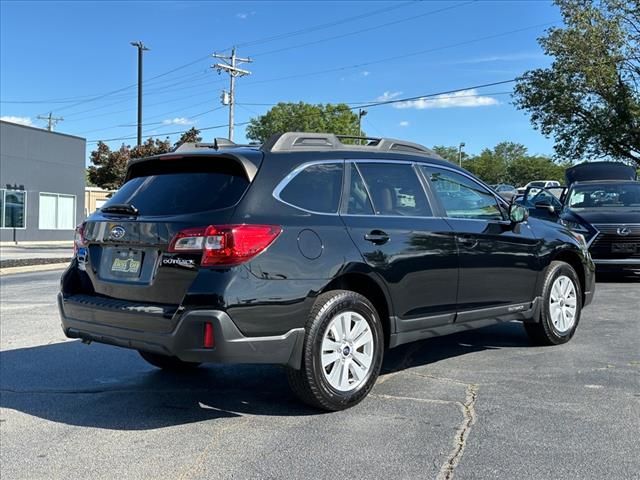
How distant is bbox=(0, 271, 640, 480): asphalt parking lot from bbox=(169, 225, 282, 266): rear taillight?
3.74 feet

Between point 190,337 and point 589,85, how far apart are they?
25.8 meters

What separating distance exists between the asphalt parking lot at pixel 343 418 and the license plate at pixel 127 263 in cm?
102

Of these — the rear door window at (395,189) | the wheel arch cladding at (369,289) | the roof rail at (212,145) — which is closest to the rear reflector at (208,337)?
the wheel arch cladding at (369,289)

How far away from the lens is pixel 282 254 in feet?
13.5

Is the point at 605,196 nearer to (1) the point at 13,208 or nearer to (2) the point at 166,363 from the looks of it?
(2) the point at 166,363

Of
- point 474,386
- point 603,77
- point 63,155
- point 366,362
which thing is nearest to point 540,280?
point 474,386

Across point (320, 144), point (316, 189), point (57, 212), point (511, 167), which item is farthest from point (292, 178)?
point (511, 167)

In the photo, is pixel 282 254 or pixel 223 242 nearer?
pixel 223 242

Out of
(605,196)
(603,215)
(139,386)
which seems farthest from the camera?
(605,196)

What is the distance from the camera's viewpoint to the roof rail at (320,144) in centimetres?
460

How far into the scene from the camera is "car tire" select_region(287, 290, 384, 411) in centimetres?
423

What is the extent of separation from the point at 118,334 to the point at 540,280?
3.89m

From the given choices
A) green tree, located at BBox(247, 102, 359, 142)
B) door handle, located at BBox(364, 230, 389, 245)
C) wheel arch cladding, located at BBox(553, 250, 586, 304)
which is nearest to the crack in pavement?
door handle, located at BBox(364, 230, 389, 245)

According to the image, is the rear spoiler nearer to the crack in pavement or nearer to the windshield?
the crack in pavement
